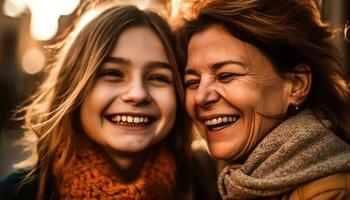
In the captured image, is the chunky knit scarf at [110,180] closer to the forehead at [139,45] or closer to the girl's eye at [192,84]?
the girl's eye at [192,84]

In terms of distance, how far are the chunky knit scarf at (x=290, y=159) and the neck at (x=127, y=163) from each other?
706 mm

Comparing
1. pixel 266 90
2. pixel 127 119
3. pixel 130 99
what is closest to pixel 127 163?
pixel 127 119

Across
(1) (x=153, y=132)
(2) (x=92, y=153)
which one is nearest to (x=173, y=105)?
(1) (x=153, y=132)

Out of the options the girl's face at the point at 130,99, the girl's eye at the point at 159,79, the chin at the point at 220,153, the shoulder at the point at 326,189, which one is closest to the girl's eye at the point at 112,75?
the girl's face at the point at 130,99

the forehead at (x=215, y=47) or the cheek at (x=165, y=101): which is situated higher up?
the forehead at (x=215, y=47)

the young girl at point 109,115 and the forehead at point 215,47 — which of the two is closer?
the forehead at point 215,47

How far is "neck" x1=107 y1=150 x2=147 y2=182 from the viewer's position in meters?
2.96

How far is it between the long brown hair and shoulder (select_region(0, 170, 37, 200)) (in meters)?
1.34

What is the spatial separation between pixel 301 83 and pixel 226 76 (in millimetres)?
403

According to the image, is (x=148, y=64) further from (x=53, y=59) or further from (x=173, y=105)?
(x=53, y=59)

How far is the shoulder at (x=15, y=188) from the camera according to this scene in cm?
265

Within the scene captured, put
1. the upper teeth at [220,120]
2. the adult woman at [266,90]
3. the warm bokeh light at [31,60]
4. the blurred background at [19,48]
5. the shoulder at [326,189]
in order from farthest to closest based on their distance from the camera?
the warm bokeh light at [31,60] → the blurred background at [19,48] → the upper teeth at [220,120] → the adult woman at [266,90] → the shoulder at [326,189]

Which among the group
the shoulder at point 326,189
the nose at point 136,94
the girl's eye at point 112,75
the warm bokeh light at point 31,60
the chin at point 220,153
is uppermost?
the girl's eye at point 112,75

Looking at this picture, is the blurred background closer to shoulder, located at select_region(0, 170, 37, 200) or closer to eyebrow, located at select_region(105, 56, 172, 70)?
shoulder, located at select_region(0, 170, 37, 200)
